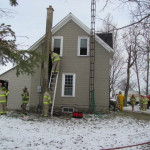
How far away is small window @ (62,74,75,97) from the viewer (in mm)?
13711

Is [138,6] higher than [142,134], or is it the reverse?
[138,6]

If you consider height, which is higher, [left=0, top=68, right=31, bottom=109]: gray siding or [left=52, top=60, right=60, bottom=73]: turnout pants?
[left=52, top=60, right=60, bottom=73]: turnout pants

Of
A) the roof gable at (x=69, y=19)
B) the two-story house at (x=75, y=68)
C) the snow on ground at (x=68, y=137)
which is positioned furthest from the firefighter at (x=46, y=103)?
the roof gable at (x=69, y=19)

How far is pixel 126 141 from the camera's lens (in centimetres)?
705

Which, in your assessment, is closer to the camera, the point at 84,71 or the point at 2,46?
the point at 2,46

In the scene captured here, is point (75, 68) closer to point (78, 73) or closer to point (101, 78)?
point (78, 73)

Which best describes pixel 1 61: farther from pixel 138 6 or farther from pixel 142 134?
pixel 142 134

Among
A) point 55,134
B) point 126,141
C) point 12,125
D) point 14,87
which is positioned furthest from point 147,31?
point 14,87

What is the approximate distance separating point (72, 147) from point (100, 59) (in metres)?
8.49

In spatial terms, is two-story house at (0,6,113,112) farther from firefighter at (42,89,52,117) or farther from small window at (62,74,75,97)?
firefighter at (42,89,52,117)

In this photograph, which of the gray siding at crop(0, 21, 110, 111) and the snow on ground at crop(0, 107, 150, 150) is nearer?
the snow on ground at crop(0, 107, 150, 150)

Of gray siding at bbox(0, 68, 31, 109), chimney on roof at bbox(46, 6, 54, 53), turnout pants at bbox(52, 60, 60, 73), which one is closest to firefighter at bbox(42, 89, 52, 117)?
turnout pants at bbox(52, 60, 60, 73)

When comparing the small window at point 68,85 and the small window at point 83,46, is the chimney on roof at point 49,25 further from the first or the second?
the small window at point 68,85

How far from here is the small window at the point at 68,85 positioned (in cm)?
1371
